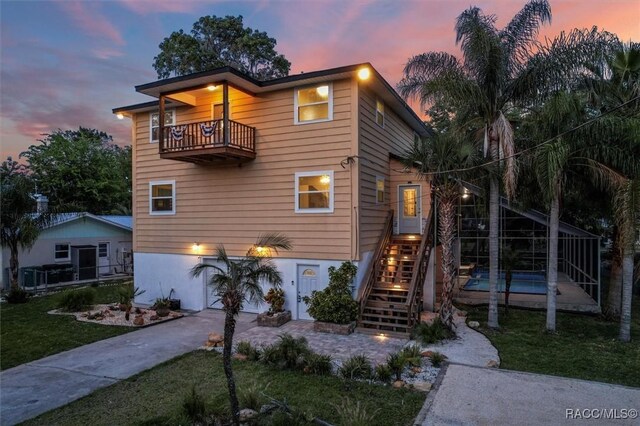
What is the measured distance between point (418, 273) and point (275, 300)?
4.34 meters

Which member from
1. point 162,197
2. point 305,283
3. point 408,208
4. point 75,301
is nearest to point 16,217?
point 75,301

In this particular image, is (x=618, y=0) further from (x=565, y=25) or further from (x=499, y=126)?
(x=499, y=126)

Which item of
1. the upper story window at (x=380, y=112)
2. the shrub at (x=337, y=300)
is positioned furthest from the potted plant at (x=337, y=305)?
the upper story window at (x=380, y=112)

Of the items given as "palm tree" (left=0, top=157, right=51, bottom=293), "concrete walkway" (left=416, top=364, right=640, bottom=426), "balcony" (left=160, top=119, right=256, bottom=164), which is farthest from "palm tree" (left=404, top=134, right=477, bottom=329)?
"palm tree" (left=0, top=157, right=51, bottom=293)

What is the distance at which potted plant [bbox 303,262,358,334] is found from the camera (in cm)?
998

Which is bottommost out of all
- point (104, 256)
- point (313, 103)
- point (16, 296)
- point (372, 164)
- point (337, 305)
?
point (16, 296)

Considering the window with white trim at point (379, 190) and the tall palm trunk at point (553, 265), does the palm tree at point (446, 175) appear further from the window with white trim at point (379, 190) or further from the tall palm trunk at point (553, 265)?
the window with white trim at point (379, 190)

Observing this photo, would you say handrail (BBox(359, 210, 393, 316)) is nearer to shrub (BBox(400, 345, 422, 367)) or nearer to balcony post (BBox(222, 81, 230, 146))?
shrub (BBox(400, 345, 422, 367))

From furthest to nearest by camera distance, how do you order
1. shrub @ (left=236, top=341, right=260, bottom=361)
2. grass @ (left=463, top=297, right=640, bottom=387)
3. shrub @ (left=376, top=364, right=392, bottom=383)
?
shrub @ (left=236, top=341, right=260, bottom=361)
grass @ (left=463, top=297, right=640, bottom=387)
shrub @ (left=376, top=364, right=392, bottom=383)

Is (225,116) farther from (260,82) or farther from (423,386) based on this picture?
(423,386)

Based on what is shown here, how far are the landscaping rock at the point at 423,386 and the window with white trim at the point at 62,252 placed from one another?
19954 millimetres

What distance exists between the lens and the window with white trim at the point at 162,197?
45.3 feet

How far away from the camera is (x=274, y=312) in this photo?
1117cm

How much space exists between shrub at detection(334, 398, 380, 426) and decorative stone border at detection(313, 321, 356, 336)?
399 cm
